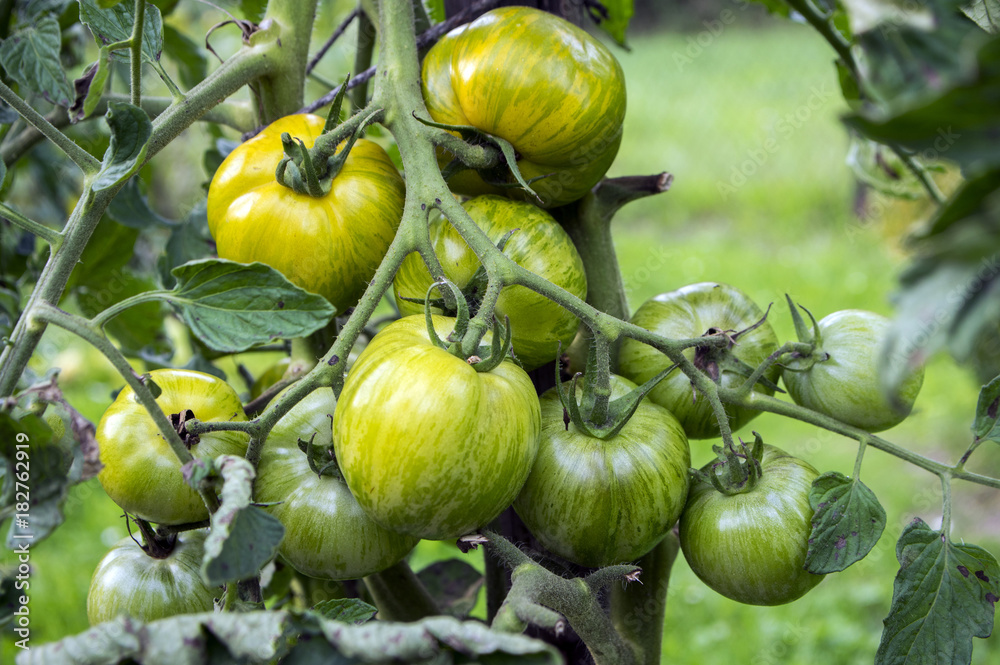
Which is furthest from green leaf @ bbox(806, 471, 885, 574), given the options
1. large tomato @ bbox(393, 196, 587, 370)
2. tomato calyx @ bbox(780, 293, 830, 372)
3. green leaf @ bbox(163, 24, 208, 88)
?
green leaf @ bbox(163, 24, 208, 88)

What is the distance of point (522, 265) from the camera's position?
2.20 ft

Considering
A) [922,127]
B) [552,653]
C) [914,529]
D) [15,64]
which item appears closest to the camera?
[922,127]

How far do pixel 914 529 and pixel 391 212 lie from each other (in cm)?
54

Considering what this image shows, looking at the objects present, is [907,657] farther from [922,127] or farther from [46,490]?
[46,490]

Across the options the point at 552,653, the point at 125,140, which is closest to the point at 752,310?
the point at 552,653

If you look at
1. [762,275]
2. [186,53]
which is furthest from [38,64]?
[762,275]

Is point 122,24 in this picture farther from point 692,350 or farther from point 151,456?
point 692,350

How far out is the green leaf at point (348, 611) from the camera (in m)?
0.57

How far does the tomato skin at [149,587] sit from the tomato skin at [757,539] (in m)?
0.41

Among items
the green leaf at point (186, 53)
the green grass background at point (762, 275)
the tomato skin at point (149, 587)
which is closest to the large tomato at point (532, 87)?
the green grass background at point (762, 275)

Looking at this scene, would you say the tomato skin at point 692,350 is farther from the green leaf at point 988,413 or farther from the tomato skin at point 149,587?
the tomato skin at point 149,587

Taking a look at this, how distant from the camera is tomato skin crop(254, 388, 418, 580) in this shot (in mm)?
607

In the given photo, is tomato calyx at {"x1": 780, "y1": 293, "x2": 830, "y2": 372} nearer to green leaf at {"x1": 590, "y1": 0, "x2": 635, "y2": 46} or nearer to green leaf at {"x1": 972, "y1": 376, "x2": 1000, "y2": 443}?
green leaf at {"x1": 972, "y1": 376, "x2": 1000, "y2": 443}

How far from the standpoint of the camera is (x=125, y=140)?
23.1 inches
